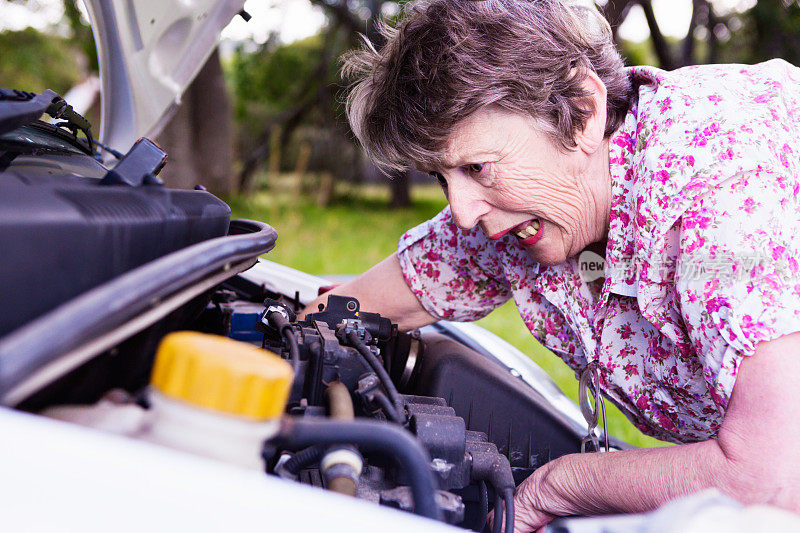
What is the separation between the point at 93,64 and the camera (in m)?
8.53

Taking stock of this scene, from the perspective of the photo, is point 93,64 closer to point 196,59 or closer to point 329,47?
point 329,47

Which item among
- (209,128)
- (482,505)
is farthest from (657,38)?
(482,505)

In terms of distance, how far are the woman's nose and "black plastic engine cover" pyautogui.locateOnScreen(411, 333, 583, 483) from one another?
314 millimetres

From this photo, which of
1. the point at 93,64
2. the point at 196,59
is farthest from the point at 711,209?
the point at 93,64

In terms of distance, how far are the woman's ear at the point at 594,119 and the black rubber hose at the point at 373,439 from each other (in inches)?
36.5

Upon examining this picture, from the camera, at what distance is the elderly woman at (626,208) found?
111 cm

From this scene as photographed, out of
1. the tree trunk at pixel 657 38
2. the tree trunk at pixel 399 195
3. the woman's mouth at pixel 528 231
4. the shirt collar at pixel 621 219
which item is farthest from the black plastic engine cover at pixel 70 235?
the tree trunk at pixel 399 195

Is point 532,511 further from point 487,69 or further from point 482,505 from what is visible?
point 487,69

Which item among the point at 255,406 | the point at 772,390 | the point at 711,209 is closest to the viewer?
the point at 255,406

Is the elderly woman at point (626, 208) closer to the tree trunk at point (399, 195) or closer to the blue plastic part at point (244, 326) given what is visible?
the blue plastic part at point (244, 326)

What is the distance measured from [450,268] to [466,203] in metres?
0.44

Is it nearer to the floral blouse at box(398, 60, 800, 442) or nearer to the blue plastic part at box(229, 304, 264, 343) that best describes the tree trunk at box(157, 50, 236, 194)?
the blue plastic part at box(229, 304, 264, 343)

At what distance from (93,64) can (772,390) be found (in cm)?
913

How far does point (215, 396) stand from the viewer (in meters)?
0.65
